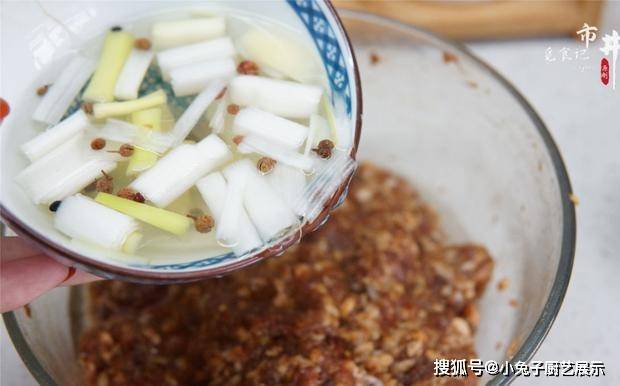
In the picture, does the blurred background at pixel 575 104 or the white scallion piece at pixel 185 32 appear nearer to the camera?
the white scallion piece at pixel 185 32

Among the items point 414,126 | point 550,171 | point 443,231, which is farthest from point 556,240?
point 414,126

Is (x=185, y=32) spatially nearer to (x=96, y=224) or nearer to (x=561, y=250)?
(x=96, y=224)

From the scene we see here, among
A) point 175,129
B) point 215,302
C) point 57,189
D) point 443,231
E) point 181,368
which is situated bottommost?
point 181,368

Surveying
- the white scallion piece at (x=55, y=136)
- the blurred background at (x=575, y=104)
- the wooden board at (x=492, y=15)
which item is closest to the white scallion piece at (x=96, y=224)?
the white scallion piece at (x=55, y=136)

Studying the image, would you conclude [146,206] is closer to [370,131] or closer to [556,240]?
[556,240]

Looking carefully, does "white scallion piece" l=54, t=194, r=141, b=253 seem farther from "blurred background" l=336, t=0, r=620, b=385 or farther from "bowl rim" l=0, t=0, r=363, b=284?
"blurred background" l=336, t=0, r=620, b=385

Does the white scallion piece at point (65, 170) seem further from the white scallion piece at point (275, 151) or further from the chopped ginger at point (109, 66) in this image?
the white scallion piece at point (275, 151)
